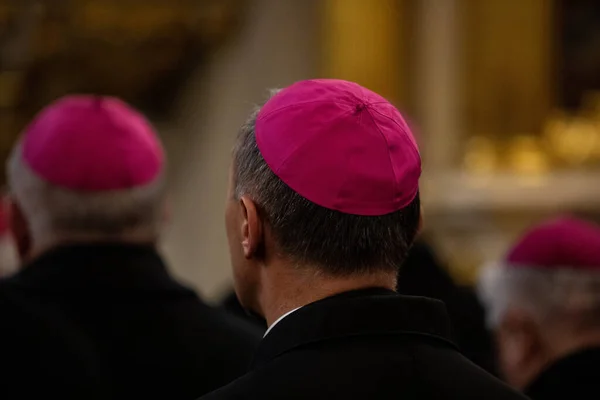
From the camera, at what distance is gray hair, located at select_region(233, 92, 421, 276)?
1.85 metres

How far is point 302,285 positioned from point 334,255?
7 cm

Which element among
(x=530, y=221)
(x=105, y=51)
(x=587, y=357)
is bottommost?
(x=530, y=221)

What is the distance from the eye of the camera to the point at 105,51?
823 centimetres

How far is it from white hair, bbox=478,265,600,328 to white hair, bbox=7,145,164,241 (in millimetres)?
1070

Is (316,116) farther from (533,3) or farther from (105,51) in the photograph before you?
(533,3)

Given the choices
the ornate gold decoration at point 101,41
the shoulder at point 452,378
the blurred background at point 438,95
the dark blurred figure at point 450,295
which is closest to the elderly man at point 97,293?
the shoulder at point 452,378

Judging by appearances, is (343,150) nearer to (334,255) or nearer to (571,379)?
(334,255)

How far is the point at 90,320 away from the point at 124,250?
177mm

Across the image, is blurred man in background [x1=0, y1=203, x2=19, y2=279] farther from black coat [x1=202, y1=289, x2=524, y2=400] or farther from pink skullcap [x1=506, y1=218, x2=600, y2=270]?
black coat [x1=202, y1=289, x2=524, y2=400]

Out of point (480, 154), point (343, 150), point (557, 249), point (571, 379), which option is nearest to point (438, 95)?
point (480, 154)

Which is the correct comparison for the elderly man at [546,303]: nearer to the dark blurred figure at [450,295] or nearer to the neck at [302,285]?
the dark blurred figure at [450,295]

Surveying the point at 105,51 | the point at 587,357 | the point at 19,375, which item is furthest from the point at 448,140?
the point at 19,375

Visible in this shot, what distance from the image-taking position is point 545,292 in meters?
3.54

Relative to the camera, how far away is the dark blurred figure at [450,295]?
418 cm
